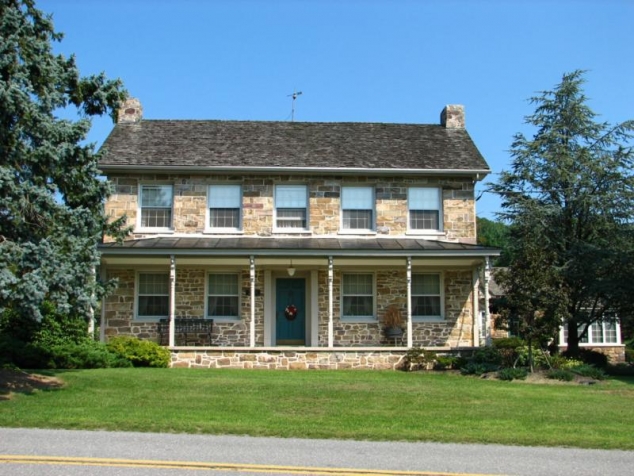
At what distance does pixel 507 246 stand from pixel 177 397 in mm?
14561

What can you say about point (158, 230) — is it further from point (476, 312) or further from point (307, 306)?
point (476, 312)

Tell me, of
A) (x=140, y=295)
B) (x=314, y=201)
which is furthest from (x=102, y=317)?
(x=314, y=201)

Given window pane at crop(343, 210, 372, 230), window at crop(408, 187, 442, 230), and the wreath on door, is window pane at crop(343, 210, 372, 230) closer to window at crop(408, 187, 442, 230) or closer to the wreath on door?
window at crop(408, 187, 442, 230)

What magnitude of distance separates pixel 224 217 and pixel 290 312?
3550mm

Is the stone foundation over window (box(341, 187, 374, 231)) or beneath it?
beneath

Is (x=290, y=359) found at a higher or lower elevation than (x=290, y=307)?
lower

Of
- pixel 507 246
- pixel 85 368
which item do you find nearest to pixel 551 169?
pixel 507 246

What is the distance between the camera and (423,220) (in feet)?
72.9

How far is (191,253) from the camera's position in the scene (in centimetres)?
1956

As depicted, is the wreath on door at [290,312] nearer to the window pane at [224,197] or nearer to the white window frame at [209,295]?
the white window frame at [209,295]

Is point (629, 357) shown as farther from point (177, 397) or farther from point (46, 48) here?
point (46, 48)

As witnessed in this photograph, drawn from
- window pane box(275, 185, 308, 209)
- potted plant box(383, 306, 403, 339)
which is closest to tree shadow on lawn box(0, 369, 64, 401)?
window pane box(275, 185, 308, 209)

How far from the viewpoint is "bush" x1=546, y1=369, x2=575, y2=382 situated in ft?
55.3

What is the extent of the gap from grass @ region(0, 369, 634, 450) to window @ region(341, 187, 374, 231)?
6665mm
